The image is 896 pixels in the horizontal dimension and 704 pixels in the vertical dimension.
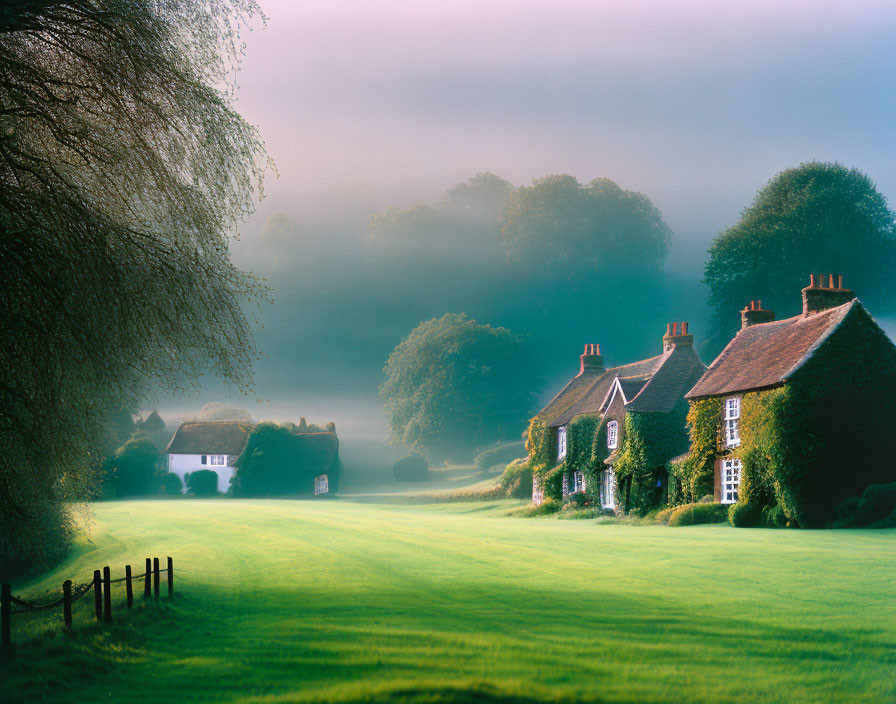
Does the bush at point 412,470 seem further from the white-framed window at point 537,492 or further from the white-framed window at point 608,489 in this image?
the white-framed window at point 608,489

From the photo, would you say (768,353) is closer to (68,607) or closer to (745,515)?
(745,515)

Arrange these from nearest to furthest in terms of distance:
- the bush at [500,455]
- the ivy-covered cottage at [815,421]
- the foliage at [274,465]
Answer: the ivy-covered cottage at [815,421], the foliage at [274,465], the bush at [500,455]

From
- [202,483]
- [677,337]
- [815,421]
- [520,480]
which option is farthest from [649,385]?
[202,483]

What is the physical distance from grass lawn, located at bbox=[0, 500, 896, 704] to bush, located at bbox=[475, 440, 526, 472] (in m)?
48.3

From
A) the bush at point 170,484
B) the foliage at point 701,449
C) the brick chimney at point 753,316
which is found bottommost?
the bush at point 170,484

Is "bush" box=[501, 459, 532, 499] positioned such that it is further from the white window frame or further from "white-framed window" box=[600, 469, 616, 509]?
the white window frame

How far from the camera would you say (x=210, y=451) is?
65812 millimetres

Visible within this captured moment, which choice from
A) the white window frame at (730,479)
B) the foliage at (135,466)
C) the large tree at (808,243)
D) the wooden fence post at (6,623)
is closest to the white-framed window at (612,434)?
the white window frame at (730,479)

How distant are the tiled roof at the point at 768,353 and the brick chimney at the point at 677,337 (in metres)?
4.23

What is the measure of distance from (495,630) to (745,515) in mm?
20717

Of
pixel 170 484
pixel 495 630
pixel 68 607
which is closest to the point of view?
pixel 495 630

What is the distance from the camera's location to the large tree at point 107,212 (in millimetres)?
12148

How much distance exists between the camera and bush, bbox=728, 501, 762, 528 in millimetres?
29531

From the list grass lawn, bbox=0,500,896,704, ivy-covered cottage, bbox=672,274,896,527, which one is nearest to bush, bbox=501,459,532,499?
ivy-covered cottage, bbox=672,274,896,527
